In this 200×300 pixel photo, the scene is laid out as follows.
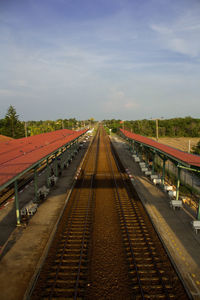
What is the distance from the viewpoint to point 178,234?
11398 mm

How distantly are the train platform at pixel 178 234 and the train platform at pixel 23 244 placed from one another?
6.84 metres

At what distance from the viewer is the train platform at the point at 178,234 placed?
8.38 meters

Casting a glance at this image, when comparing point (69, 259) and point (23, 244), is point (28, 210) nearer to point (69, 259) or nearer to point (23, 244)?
point (23, 244)

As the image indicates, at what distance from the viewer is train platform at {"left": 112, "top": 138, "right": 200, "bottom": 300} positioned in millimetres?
8375

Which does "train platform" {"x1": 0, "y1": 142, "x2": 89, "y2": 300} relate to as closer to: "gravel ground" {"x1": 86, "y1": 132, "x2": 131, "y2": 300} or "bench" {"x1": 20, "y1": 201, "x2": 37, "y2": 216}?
"bench" {"x1": 20, "y1": 201, "x2": 37, "y2": 216}

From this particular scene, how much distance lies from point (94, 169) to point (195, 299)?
21674mm

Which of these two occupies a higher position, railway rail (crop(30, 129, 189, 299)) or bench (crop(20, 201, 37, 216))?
bench (crop(20, 201, 37, 216))

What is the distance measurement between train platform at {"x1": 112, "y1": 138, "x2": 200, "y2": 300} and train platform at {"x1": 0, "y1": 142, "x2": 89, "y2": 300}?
6839 millimetres

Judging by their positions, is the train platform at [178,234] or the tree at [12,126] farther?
the tree at [12,126]

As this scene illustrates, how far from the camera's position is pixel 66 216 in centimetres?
1386

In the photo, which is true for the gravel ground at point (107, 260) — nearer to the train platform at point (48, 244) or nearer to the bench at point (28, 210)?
the train platform at point (48, 244)

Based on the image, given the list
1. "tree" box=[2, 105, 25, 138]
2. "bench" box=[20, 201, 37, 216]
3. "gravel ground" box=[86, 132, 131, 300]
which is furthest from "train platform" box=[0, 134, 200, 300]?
"tree" box=[2, 105, 25, 138]

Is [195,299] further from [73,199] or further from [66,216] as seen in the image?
[73,199]

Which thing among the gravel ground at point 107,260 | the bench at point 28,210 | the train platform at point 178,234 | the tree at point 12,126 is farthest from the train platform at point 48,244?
the tree at point 12,126
